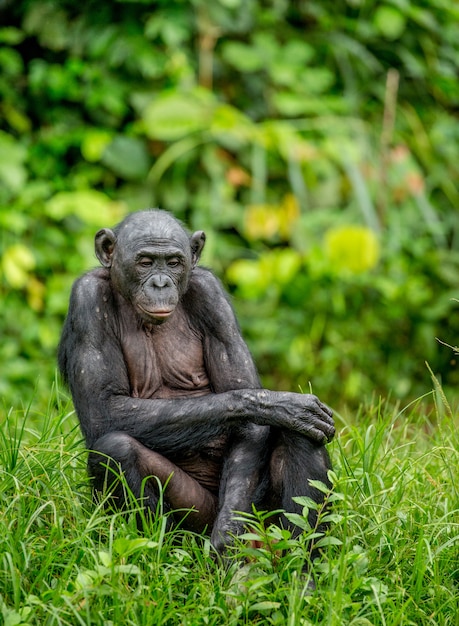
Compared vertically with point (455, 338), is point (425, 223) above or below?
above

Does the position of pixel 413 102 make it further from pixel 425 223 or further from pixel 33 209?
pixel 33 209

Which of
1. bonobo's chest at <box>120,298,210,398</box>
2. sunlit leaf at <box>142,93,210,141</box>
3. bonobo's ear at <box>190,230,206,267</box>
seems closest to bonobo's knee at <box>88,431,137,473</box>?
bonobo's chest at <box>120,298,210,398</box>

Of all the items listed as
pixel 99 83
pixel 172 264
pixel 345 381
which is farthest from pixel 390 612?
pixel 99 83

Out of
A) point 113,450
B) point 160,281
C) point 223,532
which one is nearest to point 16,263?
point 160,281

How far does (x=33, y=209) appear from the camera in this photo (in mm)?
9523

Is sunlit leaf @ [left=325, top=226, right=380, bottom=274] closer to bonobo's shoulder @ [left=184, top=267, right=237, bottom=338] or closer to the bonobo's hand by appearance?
bonobo's shoulder @ [left=184, top=267, right=237, bottom=338]

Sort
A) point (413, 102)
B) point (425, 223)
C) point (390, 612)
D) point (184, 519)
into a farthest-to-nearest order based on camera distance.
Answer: point (413, 102)
point (425, 223)
point (184, 519)
point (390, 612)

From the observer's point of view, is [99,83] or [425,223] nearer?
[99,83]

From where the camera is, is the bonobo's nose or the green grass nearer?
the green grass

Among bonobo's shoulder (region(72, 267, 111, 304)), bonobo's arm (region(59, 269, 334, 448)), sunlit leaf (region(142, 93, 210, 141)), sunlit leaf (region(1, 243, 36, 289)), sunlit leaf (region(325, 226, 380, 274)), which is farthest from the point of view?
sunlit leaf (region(142, 93, 210, 141))

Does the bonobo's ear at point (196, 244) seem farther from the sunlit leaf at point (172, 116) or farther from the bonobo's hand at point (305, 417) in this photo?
the sunlit leaf at point (172, 116)

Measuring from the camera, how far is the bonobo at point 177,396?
4.49 m

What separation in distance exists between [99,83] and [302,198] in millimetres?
2201

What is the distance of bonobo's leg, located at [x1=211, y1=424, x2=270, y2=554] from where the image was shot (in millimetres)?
4496
